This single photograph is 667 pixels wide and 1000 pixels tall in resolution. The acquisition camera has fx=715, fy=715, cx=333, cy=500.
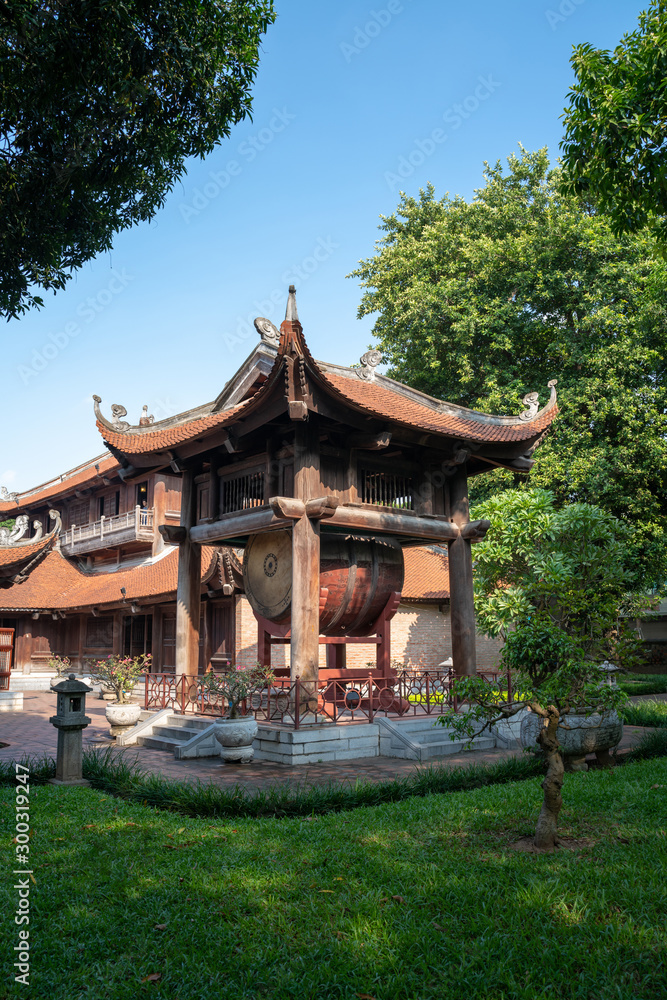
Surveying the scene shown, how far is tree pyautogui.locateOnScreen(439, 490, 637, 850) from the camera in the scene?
6.49 metres

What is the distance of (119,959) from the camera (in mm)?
4102

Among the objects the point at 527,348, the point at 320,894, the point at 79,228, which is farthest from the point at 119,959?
the point at 527,348

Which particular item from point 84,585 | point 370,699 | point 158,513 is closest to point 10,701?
point 84,585

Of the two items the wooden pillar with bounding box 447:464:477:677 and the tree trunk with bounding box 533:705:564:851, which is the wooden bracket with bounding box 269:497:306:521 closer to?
the wooden pillar with bounding box 447:464:477:677

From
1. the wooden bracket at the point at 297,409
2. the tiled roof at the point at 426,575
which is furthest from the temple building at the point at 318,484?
the tiled roof at the point at 426,575

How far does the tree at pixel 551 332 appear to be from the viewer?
2164 cm

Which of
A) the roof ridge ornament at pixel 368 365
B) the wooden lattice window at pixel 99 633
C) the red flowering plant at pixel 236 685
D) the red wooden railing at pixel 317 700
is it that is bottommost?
the red wooden railing at pixel 317 700

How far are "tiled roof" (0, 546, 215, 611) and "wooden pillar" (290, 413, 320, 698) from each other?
1261 cm

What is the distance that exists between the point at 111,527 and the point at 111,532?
0.23m

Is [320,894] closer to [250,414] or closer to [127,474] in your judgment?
[250,414]

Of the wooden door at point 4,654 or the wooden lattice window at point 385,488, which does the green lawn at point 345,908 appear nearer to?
the wooden lattice window at point 385,488

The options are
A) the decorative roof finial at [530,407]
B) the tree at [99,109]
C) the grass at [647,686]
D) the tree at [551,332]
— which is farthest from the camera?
the grass at [647,686]

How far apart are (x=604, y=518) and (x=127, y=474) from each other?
33.5ft

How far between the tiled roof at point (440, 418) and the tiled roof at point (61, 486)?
19.1 m
